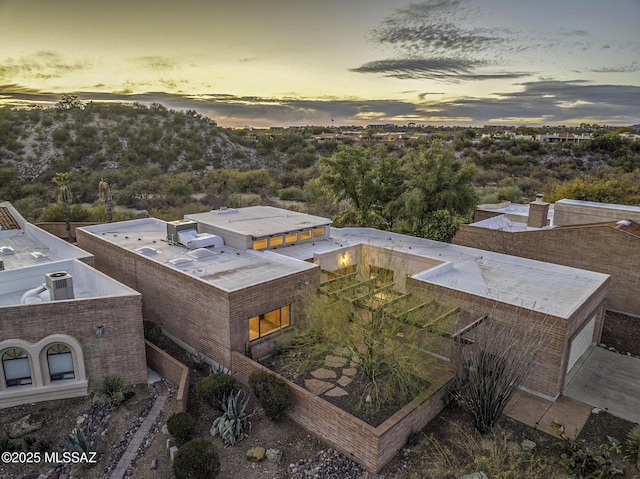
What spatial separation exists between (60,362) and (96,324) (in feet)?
5.51

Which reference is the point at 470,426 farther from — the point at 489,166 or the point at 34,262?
the point at 489,166

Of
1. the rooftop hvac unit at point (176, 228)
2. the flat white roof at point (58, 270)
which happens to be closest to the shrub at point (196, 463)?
the flat white roof at point (58, 270)

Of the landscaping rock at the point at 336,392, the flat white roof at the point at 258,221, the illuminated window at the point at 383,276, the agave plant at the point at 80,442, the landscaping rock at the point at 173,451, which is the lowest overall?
the landscaping rock at the point at 173,451

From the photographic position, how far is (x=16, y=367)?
41.4 ft

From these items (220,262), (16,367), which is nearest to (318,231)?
(220,262)

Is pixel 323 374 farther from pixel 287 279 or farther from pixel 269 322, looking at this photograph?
pixel 287 279

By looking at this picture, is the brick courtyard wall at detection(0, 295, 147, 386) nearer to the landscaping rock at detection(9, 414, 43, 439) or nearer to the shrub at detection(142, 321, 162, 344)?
the landscaping rock at detection(9, 414, 43, 439)

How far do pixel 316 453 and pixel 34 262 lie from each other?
15.2 meters

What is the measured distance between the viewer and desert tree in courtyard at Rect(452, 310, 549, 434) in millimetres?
11203

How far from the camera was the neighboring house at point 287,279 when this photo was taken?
14.0m

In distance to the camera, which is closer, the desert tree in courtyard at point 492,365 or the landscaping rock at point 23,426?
the desert tree in courtyard at point 492,365

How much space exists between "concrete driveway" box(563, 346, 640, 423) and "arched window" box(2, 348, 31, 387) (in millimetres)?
17258

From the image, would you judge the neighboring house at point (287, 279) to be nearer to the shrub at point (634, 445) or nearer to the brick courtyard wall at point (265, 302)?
the brick courtyard wall at point (265, 302)

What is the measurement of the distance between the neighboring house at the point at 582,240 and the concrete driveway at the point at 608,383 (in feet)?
16.4
